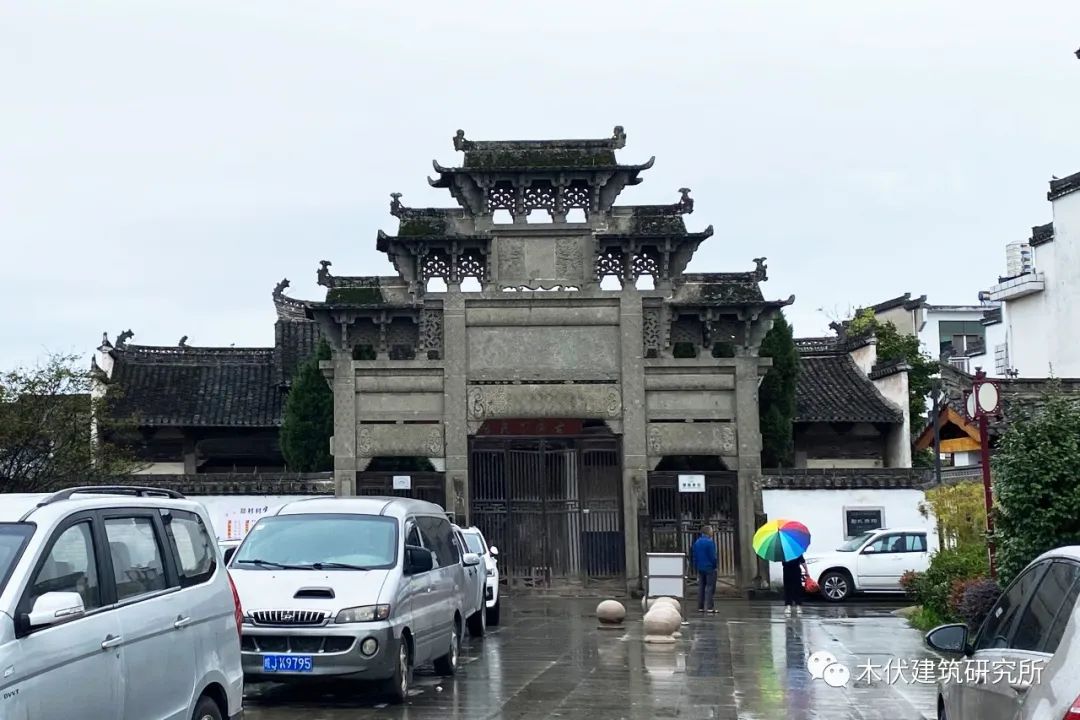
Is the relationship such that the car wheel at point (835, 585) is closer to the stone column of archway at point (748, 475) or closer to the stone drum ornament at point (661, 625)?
the stone column of archway at point (748, 475)

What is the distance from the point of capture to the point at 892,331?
156ft

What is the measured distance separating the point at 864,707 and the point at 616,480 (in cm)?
1498

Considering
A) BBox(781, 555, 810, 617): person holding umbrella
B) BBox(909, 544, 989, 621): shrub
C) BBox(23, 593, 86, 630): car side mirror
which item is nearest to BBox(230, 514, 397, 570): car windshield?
BBox(23, 593, 86, 630): car side mirror

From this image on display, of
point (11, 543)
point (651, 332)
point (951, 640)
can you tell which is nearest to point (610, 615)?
point (651, 332)

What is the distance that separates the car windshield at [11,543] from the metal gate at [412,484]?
20.3 meters

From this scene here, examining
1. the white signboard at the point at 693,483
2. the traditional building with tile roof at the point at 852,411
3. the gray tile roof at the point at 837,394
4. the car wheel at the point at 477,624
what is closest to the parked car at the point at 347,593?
the car wheel at the point at 477,624

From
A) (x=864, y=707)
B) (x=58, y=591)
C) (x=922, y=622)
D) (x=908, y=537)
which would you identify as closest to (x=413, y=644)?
(x=864, y=707)

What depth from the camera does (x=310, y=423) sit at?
33719 mm

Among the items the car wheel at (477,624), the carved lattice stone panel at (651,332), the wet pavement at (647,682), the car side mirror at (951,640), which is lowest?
the wet pavement at (647,682)

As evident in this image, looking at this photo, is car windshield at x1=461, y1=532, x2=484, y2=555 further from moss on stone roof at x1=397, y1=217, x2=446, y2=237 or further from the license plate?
the license plate

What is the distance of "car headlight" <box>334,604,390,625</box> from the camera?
1207cm

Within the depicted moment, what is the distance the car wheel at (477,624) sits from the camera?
19130 millimetres

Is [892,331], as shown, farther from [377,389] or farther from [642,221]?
[377,389]

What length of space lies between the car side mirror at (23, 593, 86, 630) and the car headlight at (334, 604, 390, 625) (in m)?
5.45
